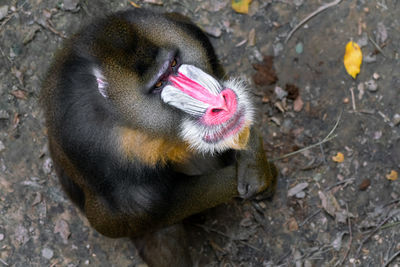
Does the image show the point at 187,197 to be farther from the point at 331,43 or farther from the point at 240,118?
the point at 331,43

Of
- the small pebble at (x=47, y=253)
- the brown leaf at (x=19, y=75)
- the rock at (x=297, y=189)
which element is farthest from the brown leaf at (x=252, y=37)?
the small pebble at (x=47, y=253)

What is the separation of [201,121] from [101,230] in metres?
1.13

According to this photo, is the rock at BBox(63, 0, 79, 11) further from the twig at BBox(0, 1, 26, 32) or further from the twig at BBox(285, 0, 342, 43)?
the twig at BBox(285, 0, 342, 43)

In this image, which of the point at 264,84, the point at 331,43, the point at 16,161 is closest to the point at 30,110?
the point at 16,161

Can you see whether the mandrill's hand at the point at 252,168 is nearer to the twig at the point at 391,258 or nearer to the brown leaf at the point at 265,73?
the brown leaf at the point at 265,73

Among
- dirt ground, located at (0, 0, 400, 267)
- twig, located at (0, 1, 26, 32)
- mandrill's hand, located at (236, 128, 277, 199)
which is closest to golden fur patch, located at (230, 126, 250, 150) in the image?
mandrill's hand, located at (236, 128, 277, 199)

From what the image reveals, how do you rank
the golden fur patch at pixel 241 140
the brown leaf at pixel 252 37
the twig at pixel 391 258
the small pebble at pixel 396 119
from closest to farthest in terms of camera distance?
the golden fur patch at pixel 241 140, the twig at pixel 391 258, the small pebble at pixel 396 119, the brown leaf at pixel 252 37

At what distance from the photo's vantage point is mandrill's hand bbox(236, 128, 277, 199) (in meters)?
3.40

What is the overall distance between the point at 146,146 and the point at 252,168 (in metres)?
0.90

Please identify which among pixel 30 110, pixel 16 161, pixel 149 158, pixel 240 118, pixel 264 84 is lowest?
pixel 16 161

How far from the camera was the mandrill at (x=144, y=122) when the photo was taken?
2.57m

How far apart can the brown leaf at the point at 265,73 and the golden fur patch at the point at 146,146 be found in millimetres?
1367

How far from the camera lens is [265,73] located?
411 centimetres

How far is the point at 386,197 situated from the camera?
12.5 feet
